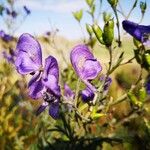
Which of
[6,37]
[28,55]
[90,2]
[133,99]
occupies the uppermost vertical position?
[6,37]

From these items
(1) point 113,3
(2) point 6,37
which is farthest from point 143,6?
(2) point 6,37

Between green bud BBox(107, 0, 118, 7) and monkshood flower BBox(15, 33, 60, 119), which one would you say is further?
green bud BBox(107, 0, 118, 7)

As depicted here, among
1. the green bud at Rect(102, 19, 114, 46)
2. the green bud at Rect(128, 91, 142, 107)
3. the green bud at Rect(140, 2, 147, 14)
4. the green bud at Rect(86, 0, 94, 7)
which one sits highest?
the green bud at Rect(86, 0, 94, 7)

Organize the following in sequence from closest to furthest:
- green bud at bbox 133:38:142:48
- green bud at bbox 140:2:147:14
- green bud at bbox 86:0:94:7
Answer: green bud at bbox 133:38:142:48
green bud at bbox 140:2:147:14
green bud at bbox 86:0:94:7

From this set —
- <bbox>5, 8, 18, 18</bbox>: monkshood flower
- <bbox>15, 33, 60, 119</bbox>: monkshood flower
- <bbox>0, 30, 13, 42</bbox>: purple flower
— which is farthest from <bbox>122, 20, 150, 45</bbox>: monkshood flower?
<bbox>0, 30, 13, 42</bbox>: purple flower

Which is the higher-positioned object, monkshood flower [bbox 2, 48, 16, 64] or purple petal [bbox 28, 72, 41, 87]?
monkshood flower [bbox 2, 48, 16, 64]

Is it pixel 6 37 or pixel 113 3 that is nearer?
pixel 113 3

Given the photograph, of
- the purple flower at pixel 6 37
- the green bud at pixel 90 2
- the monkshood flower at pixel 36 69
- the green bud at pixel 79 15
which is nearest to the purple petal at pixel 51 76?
the monkshood flower at pixel 36 69

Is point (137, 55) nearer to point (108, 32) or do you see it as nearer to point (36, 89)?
point (108, 32)

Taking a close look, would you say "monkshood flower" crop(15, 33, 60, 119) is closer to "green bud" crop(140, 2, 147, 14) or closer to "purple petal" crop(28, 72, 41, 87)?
"purple petal" crop(28, 72, 41, 87)
